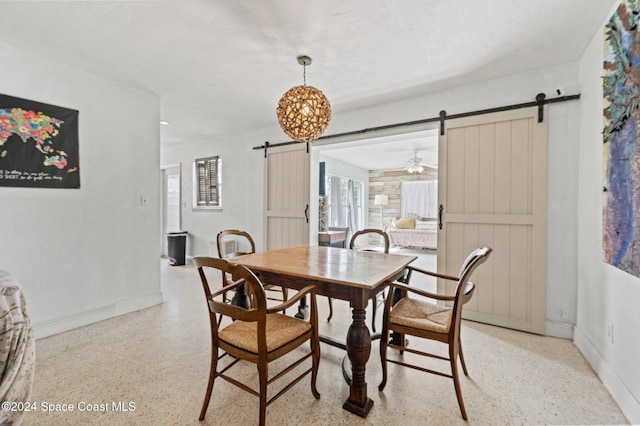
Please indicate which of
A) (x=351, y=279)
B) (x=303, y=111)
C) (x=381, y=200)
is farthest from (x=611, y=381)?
(x=381, y=200)

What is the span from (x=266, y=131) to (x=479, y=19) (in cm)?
327

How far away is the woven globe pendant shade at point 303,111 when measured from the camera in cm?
209

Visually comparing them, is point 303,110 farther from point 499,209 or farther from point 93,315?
point 93,315

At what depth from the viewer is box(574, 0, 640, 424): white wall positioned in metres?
1.59

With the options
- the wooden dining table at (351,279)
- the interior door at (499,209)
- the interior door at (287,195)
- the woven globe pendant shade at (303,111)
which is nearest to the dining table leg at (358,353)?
the wooden dining table at (351,279)

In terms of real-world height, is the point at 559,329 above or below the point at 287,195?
below

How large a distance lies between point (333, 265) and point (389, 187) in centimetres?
789

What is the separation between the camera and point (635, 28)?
157cm

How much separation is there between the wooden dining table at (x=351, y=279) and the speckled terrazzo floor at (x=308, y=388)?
18cm

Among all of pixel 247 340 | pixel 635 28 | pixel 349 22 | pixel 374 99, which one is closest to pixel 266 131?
pixel 374 99

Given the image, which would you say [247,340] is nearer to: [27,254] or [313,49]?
[313,49]

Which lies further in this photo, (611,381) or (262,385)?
(611,381)

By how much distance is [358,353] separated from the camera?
1.57 metres

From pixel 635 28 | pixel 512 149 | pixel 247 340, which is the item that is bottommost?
pixel 247 340
